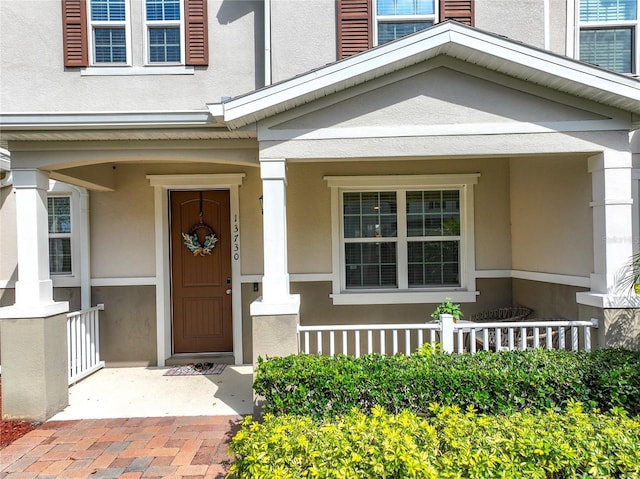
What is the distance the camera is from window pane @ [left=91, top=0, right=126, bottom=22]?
5.32 m

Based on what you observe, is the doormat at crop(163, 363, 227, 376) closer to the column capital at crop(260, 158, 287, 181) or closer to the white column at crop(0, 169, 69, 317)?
the white column at crop(0, 169, 69, 317)

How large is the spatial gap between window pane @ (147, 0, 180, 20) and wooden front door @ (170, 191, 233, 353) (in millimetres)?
2494

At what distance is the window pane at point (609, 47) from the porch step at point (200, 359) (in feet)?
21.9

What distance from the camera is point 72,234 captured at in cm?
634

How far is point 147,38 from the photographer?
537cm

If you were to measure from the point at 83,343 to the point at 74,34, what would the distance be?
13.9 ft

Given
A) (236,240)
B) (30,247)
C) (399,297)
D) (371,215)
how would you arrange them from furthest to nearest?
(371,215)
(236,240)
(399,297)
(30,247)

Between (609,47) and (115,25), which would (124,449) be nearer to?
(115,25)

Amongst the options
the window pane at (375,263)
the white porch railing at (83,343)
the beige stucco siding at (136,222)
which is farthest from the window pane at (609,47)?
the white porch railing at (83,343)

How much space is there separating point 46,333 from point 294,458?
3.62 m

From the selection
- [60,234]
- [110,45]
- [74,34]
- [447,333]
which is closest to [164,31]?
[110,45]

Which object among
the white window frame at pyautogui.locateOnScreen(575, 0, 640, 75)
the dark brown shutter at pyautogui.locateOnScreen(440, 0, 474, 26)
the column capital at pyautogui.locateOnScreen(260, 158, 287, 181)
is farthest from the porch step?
the white window frame at pyautogui.locateOnScreen(575, 0, 640, 75)

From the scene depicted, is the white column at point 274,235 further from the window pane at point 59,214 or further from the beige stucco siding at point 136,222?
the window pane at point 59,214

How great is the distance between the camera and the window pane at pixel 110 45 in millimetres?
Result: 5359
